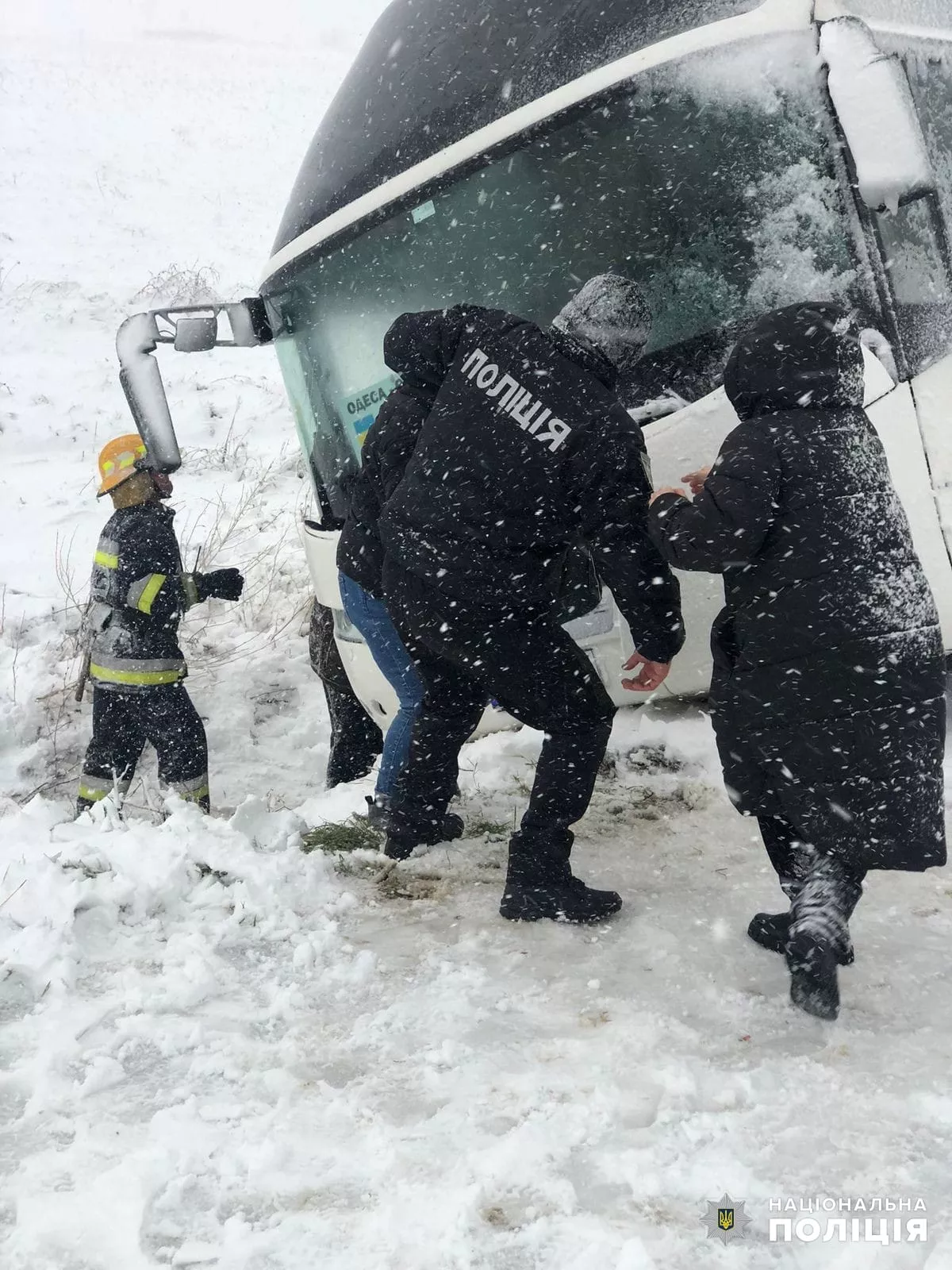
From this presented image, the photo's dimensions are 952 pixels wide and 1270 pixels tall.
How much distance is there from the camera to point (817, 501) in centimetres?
242

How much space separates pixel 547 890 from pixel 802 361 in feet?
5.08

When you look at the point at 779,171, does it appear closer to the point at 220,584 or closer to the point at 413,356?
the point at 413,356

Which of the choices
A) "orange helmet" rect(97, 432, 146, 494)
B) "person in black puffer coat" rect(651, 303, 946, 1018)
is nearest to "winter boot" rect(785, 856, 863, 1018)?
"person in black puffer coat" rect(651, 303, 946, 1018)

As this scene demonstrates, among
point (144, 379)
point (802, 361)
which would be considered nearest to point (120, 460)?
point (144, 379)

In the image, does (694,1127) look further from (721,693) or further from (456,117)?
(456,117)

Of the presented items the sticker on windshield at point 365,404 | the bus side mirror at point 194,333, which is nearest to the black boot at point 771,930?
the sticker on windshield at point 365,404

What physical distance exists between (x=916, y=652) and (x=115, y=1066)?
79.8 inches

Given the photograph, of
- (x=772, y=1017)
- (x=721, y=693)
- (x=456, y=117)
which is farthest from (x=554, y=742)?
(x=456, y=117)

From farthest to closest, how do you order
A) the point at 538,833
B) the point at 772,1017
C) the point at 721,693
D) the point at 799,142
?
the point at 799,142, the point at 538,833, the point at 721,693, the point at 772,1017

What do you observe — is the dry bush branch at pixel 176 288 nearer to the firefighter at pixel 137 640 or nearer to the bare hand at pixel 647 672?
the firefighter at pixel 137 640

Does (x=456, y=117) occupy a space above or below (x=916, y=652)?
above

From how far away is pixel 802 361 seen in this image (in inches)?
96.3

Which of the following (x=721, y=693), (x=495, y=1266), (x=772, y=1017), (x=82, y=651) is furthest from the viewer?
(x=82, y=651)

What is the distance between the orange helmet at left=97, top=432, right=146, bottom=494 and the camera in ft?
15.4
